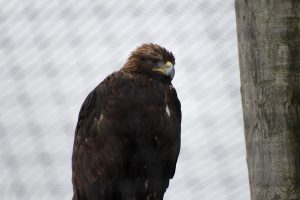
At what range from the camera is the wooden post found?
1.49m

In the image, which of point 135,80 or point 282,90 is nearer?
point 282,90

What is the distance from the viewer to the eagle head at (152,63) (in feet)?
8.07

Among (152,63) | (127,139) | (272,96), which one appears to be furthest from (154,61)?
(272,96)

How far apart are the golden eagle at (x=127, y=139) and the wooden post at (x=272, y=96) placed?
28.8 inches

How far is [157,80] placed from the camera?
2.38 m

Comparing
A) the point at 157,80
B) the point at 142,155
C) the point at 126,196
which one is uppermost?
the point at 157,80

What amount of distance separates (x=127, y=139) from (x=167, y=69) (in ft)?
1.51

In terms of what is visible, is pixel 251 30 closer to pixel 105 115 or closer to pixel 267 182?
pixel 267 182

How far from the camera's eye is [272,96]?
150cm

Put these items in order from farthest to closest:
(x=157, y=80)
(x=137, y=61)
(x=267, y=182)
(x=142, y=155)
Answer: (x=137, y=61) < (x=157, y=80) < (x=142, y=155) < (x=267, y=182)

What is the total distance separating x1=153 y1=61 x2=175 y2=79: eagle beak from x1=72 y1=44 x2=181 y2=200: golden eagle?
6cm

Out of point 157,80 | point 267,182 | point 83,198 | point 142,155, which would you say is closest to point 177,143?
point 142,155

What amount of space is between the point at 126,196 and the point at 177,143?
13.2 inches

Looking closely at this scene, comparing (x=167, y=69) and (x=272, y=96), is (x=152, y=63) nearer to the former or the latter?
(x=167, y=69)
